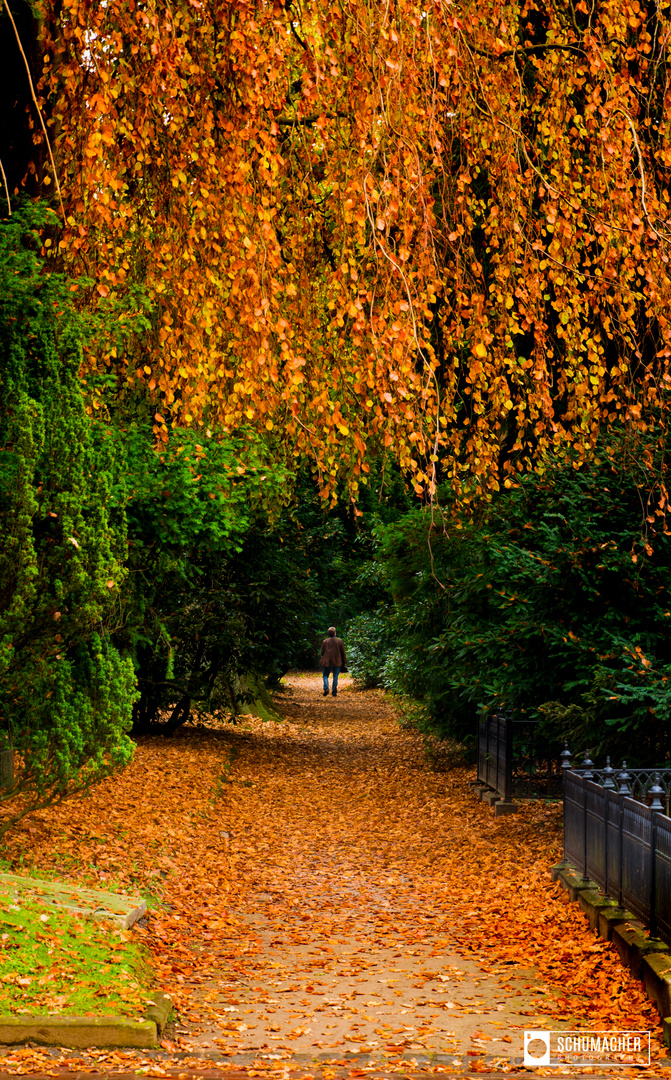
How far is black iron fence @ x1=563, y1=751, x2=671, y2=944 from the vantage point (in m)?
5.52

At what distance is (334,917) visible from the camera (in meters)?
7.43

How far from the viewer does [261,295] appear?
17.1 ft

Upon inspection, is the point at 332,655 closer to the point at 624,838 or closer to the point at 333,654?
the point at 333,654

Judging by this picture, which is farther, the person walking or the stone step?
the person walking

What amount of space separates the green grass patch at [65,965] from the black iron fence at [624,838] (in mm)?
2627

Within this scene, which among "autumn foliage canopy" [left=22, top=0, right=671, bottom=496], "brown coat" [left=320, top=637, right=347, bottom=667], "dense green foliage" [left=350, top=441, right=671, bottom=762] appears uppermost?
"autumn foliage canopy" [left=22, top=0, right=671, bottom=496]

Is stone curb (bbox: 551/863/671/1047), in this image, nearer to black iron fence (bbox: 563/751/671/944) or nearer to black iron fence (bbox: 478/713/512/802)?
black iron fence (bbox: 563/751/671/944)

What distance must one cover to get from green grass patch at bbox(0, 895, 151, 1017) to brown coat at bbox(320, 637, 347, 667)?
2104 cm

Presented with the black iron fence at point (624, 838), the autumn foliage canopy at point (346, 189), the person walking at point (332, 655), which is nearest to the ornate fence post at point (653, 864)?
the black iron fence at point (624, 838)

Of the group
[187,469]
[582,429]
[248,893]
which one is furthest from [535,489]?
[248,893]

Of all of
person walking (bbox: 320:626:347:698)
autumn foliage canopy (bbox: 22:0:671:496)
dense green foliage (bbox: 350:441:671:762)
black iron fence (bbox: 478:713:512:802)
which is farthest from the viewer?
person walking (bbox: 320:626:347:698)

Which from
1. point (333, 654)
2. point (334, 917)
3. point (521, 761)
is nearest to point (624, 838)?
point (334, 917)
